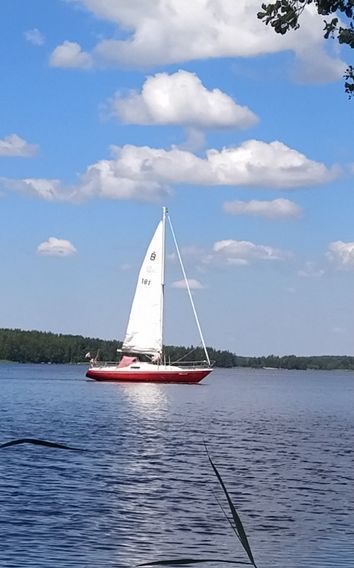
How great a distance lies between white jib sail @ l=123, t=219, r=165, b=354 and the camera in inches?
4021

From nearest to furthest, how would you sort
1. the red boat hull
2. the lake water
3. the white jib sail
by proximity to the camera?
1. the lake water
2. the red boat hull
3. the white jib sail

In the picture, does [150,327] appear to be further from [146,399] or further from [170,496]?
[170,496]

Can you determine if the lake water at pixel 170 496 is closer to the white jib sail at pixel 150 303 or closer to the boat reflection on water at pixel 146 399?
the boat reflection on water at pixel 146 399

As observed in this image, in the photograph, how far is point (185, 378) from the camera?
10400cm

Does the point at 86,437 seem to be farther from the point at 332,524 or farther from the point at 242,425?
the point at 332,524

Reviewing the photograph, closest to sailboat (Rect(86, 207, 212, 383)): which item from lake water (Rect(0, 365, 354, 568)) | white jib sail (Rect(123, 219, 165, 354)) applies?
white jib sail (Rect(123, 219, 165, 354))

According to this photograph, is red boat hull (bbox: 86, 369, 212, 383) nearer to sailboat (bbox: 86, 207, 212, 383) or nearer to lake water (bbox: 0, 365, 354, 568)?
sailboat (bbox: 86, 207, 212, 383)

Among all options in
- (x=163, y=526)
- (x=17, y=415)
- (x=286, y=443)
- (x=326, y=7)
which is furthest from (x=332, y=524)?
(x=17, y=415)

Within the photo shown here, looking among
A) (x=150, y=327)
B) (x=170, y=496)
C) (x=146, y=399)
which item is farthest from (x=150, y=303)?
(x=170, y=496)

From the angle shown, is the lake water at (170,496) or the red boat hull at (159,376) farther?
the red boat hull at (159,376)

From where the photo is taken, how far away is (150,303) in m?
102

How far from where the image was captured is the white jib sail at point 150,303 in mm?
102125

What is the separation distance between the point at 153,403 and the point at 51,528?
63.5 m

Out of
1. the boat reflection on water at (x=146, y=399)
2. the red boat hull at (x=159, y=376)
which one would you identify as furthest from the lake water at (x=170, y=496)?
the red boat hull at (x=159, y=376)
